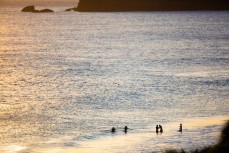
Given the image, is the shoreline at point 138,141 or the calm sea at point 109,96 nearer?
the shoreline at point 138,141

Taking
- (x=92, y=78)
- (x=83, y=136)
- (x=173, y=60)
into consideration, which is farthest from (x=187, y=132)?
(x=173, y=60)

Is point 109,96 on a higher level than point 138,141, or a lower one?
higher

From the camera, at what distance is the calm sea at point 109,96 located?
5891cm

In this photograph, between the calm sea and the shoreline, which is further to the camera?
the calm sea

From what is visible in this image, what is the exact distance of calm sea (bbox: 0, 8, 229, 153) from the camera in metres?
58.9

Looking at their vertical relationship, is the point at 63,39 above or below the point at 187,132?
above

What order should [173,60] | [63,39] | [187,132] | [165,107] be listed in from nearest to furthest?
1. [187,132]
2. [165,107]
3. [173,60]
4. [63,39]

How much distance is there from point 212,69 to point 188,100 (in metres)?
29.0

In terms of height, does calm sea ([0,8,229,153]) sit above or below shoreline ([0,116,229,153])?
above

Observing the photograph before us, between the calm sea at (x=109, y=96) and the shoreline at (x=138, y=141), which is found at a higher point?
the calm sea at (x=109, y=96)

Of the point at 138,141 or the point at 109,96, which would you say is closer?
the point at 138,141

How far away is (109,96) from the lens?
266ft

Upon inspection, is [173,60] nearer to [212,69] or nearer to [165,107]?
[212,69]

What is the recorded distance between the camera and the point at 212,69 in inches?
4124
